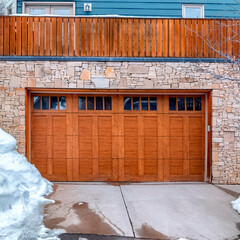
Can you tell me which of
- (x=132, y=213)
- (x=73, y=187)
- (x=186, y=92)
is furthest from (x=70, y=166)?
(x=186, y=92)

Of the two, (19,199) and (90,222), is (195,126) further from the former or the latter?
(19,199)

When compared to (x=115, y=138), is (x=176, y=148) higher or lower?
lower

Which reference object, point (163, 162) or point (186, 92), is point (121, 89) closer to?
point (186, 92)

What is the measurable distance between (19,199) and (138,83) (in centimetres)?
371

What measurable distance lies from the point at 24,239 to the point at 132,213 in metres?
1.78

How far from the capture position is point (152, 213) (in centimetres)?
375

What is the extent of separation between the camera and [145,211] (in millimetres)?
3828

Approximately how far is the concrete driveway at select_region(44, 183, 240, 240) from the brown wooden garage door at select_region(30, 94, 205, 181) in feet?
1.63

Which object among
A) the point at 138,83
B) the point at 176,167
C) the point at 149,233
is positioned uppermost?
the point at 138,83

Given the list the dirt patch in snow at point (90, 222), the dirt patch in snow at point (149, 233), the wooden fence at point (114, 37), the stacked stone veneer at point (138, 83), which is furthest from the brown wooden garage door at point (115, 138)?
the dirt patch in snow at point (149, 233)

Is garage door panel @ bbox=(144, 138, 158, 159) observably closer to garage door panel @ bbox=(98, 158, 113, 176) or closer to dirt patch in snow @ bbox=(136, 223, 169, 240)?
garage door panel @ bbox=(98, 158, 113, 176)

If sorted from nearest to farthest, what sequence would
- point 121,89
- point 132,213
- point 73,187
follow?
point 132,213
point 73,187
point 121,89

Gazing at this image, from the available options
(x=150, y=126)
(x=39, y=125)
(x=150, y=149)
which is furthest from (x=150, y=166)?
(x=39, y=125)

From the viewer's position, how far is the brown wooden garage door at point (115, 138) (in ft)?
18.3
